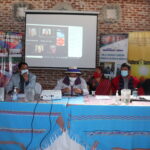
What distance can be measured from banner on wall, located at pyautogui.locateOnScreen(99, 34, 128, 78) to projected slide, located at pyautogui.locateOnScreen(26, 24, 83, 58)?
526 millimetres

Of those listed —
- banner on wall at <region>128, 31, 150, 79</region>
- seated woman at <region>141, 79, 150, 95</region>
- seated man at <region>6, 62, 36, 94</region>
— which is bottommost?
seated woman at <region>141, 79, 150, 95</region>

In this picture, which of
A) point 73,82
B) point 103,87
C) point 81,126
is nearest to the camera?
point 81,126

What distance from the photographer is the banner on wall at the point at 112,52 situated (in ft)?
19.4

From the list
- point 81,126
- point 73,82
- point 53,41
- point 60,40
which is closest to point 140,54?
point 60,40

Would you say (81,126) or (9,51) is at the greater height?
(9,51)

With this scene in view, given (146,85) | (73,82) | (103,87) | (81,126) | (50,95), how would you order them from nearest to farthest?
(81,126) → (50,95) → (73,82) → (103,87) → (146,85)

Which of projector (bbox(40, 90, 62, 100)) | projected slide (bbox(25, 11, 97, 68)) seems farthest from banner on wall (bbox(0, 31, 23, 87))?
projector (bbox(40, 90, 62, 100))

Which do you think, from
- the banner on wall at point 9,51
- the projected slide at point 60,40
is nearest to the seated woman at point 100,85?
the projected slide at point 60,40

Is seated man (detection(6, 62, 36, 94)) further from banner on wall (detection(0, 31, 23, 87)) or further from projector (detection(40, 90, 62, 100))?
banner on wall (detection(0, 31, 23, 87))

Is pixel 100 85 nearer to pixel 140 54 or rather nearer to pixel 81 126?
pixel 140 54

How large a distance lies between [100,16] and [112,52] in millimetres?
845

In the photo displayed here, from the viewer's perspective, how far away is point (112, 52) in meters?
5.94

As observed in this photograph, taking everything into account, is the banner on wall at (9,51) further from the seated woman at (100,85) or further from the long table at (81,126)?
the long table at (81,126)

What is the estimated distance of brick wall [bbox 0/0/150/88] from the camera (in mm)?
5938
